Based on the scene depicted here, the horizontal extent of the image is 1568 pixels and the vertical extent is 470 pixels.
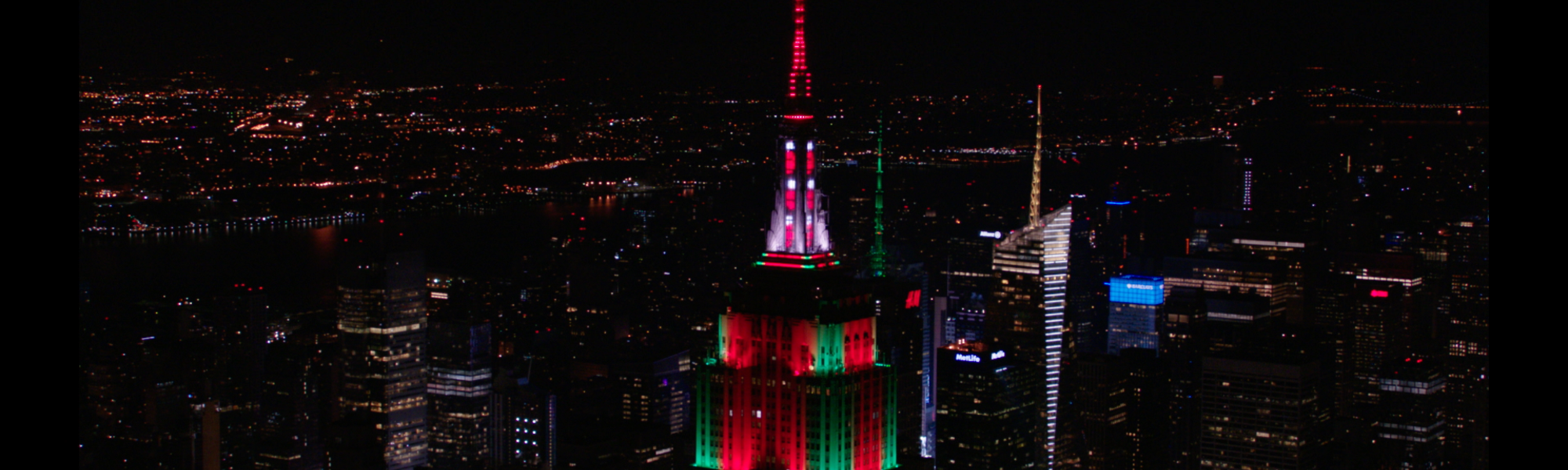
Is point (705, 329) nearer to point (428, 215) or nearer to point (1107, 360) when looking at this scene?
point (428, 215)

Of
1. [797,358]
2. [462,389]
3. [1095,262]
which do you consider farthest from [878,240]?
[462,389]

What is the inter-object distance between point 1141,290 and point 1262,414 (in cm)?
217

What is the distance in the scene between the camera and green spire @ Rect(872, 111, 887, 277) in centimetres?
1006

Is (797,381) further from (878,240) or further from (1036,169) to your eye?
(1036,169)

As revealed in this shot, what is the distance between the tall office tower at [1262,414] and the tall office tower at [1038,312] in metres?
1.79

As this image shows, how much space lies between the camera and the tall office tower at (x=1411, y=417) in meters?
12.2

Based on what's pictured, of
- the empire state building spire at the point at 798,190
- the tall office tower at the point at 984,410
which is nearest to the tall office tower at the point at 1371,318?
the tall office tower at the point at 984,410

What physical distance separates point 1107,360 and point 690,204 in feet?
21.2

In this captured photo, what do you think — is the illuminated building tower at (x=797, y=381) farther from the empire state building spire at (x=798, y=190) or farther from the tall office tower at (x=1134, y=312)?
the tall office tower at (x=1134, y=312)

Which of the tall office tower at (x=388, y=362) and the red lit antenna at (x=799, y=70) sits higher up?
the red lit antenna at (x=799, y=70)

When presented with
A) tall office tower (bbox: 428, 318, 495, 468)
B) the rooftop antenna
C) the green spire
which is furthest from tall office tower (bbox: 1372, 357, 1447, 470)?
tall office tower (bbox: 428, 318, 495, 468)

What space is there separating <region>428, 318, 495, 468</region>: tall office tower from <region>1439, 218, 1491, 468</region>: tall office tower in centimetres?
955

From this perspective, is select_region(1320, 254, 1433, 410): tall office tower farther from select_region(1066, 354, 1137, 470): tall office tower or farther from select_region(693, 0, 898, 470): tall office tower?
select_region(693, 0, 898, 470): tall office tower


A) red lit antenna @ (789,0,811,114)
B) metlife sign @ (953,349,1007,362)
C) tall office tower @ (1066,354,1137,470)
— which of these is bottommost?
tall office tower @ (1066,354,1137,470)
